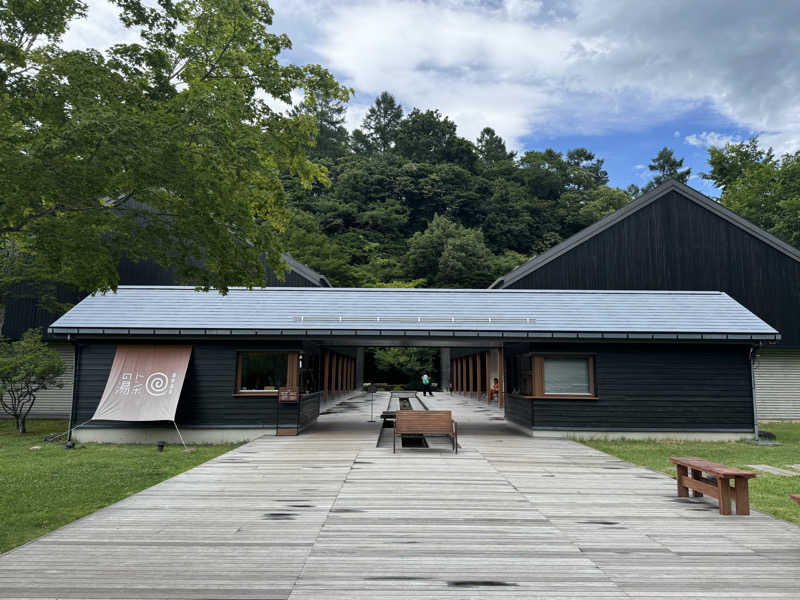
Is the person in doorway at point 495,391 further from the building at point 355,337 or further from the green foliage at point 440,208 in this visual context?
the green foliage at point 440,208

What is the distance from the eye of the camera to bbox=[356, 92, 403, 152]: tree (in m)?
78.3

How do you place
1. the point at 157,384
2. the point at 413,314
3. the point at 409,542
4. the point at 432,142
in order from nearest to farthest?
the point at 409,542
the point at 157,384
the point at 413,314
the point at 432,142

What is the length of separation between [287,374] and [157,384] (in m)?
3.41

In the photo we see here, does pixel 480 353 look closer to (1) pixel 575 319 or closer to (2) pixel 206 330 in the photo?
(1) pixel 575 319

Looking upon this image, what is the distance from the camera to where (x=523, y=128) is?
7969 centimetres

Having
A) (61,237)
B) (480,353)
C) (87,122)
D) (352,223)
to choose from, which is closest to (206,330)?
(61,237)

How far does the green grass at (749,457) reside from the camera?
7.42 m

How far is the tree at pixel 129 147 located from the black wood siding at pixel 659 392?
365 inches

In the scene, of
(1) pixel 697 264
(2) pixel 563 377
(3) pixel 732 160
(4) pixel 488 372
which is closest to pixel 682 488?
(2) pixel 563 377

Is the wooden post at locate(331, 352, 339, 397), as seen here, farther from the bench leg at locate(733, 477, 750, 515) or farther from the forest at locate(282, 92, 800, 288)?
the bench leg at locate(733, 477, 750, 515)

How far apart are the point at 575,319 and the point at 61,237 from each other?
40.2ft

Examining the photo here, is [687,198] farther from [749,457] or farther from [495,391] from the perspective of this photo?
[749,457]

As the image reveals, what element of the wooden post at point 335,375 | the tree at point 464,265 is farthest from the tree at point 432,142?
the wooden post at point 335,375

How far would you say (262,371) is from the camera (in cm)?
1443
